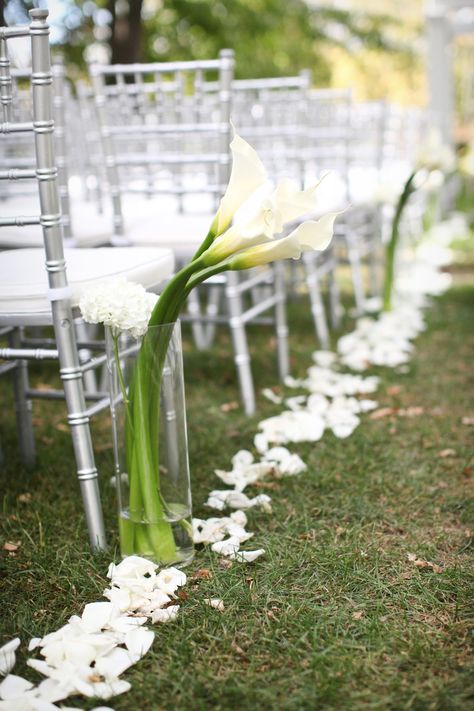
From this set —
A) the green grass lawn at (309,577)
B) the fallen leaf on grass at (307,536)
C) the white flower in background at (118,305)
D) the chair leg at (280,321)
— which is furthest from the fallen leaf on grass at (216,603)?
the chair leg at (280,321)

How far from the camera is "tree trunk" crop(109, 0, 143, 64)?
7566mm

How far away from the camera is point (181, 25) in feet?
33.1

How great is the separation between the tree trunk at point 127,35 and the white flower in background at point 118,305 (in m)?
6.61

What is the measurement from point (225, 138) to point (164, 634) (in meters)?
1.69

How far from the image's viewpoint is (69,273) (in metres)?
1.88

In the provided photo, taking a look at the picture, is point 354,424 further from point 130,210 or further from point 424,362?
point 130,210

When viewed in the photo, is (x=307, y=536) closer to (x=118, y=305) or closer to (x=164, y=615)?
(x=164, y=615)

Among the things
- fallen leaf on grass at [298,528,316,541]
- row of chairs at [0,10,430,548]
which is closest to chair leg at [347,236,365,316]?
row of chairs at [0,10,430,548]

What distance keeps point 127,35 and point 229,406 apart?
5729 millimetres

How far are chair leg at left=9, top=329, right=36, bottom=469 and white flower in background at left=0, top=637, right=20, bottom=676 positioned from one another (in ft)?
3.23

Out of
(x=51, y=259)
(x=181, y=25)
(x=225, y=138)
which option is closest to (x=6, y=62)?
(x=51, y=259)

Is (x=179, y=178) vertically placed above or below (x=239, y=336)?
above

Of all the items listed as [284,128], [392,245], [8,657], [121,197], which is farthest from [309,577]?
[392,245]

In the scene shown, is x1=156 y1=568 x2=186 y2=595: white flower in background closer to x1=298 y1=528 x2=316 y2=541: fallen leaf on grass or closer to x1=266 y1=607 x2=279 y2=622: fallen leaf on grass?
x1=266 y1=607 x2=279 y2=622: fallen leaf on grass
